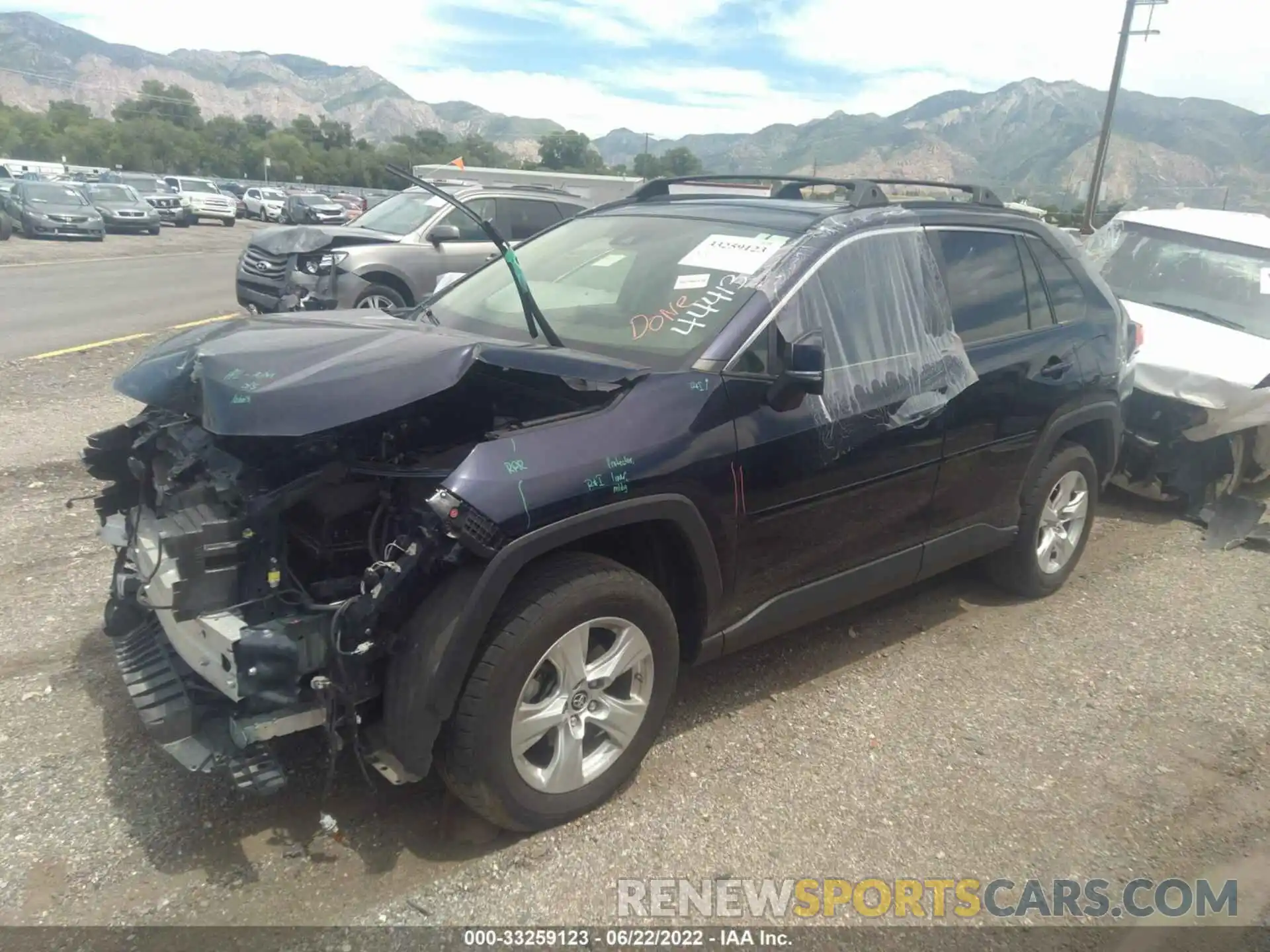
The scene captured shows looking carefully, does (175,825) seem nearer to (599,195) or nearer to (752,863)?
(752,863)

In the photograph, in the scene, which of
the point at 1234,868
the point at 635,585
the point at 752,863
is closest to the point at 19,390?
the point at 635,585

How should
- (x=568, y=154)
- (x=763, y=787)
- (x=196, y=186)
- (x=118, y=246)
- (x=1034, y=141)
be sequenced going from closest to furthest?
(x=763, y=787)
(x=118, y=246)
(x=196, y=186)
(x=568, y=154)
(x=1034, y=141)

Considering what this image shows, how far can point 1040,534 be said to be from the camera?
4.86 m

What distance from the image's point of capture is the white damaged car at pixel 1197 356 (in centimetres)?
620

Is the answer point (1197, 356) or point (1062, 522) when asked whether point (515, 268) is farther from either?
point (1197, 356)

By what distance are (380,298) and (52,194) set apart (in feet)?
65.4

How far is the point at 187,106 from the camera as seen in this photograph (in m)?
111

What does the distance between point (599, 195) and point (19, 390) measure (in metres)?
14.4

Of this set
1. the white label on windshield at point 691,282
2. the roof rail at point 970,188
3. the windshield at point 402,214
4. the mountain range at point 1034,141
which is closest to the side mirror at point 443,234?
the windshield at point 402,214

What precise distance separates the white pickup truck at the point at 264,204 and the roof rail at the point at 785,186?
44.1m

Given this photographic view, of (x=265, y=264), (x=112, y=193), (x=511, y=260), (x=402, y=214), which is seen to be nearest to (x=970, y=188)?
(x=511, y=260)

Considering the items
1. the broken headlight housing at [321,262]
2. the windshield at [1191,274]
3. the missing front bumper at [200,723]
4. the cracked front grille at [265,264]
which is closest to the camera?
the missing front bumper at [200,723]

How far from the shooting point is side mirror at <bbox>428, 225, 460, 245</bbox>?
10.7 m

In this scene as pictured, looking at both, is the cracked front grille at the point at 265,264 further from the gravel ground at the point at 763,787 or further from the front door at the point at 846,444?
the front door at the point at 846,444
